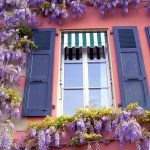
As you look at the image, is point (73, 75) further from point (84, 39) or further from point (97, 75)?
point (84, 39)

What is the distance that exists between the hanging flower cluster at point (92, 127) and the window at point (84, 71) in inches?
30.2

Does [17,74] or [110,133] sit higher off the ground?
[17,74]

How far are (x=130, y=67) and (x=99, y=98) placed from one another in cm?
84

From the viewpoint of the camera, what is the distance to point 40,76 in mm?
7191

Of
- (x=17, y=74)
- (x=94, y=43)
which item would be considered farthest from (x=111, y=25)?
(x=17, y=74)

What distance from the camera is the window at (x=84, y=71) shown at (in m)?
7.14

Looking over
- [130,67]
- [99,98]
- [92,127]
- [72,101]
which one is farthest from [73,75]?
[92,127]

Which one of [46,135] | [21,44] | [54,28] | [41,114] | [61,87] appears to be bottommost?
[46,135]

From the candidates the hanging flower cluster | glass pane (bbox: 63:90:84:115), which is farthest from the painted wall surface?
the hanging flower cluster

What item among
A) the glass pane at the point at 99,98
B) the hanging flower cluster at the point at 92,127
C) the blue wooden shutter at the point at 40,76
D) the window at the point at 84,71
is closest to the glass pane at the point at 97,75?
the window at the point at 84,71

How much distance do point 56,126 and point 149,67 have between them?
7.45ft

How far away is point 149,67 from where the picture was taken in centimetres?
730

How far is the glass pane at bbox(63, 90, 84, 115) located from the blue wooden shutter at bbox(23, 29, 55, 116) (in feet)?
1.30

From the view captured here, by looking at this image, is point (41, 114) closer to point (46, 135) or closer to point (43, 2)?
point (46, 135)
